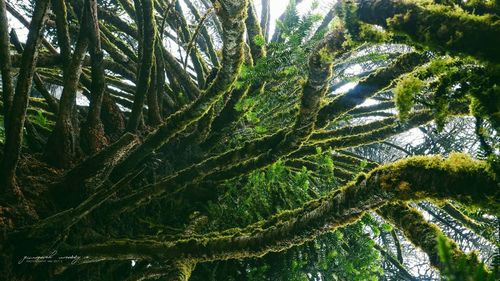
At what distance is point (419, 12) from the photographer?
1.16m

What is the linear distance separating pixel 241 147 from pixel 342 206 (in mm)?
850

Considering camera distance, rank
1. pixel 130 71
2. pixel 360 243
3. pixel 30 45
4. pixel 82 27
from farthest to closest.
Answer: pixel 130 71 < pixel 360 243 < pixel 82 27 < pixel 30 45

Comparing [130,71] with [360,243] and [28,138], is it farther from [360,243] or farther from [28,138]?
[360,243]

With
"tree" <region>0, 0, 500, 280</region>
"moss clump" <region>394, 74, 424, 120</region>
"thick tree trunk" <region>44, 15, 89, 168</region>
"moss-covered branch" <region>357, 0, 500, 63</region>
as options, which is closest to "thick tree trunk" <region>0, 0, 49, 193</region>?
"tree" <region>0, 0, 500, 280</region>

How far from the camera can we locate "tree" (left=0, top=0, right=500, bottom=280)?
4.03 ft

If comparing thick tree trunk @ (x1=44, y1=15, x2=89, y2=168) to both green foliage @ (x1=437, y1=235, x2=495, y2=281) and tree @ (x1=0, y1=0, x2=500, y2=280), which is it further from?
green foliage @ (x1=437, y1=235, x2=495, y2=281)

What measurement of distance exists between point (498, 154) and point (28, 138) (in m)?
2.69

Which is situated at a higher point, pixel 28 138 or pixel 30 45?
pixel 30 45

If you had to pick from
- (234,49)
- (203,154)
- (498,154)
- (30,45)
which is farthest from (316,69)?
(203,154)

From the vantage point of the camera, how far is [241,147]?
7.44 feet

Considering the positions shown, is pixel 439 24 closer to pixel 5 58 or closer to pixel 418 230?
pixel 418 230

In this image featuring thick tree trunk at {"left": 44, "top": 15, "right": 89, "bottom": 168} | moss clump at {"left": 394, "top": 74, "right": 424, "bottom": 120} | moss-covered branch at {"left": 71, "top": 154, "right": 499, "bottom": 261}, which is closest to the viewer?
moss-covered branch at {"left": 71, "top": 154, "right": 499, "bottom": 261}

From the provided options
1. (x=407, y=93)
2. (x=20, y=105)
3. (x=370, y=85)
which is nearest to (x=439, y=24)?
(x=407, y=93)

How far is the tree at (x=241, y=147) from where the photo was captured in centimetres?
123
